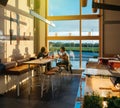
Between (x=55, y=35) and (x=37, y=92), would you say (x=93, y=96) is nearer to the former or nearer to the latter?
(x=37, y=92)

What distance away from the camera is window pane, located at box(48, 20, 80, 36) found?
10.5 meters

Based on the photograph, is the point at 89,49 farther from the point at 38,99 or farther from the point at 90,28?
the point at 38,99

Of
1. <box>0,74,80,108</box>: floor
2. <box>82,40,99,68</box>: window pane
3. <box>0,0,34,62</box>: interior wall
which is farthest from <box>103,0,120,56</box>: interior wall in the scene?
<box>0,74,80,108</box>: floor

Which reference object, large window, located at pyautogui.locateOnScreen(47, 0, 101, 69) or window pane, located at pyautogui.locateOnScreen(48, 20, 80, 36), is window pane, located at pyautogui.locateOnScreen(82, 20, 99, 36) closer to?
large window, located at pyautogui.locateOnScreen(47, 0, 101, 69)

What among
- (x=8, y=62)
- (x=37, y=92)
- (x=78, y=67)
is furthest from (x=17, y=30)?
(x=78, y=67)

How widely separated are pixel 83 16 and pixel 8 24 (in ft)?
15.4

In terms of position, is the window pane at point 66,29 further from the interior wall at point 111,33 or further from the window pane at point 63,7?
the interior wall at point 111,33

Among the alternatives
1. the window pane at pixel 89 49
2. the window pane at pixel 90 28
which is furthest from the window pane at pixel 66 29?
the window pane at pixel 89 49

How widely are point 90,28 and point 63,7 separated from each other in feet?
6.03

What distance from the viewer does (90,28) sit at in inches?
407

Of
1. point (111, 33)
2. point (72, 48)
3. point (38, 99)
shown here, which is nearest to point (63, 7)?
point (72, 48)

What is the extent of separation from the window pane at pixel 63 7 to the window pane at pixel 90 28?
2.39ft

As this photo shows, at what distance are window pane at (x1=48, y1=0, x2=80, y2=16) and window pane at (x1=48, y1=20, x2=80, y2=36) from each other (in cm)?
46

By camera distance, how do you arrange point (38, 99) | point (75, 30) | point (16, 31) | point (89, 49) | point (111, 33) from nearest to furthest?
point (38, 99)
point (16, 31)
point (111, 33)
point (75, 30)
point (89, 49)
